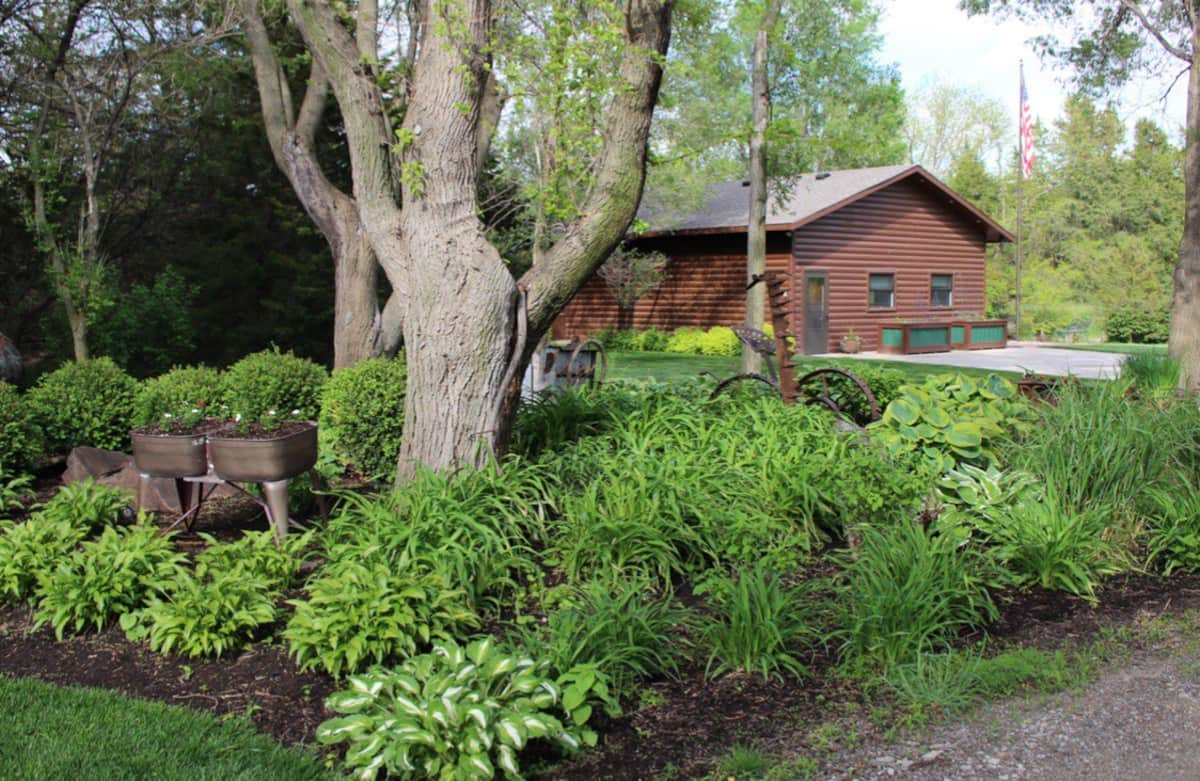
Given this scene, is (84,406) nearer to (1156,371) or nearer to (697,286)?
(1156,371)

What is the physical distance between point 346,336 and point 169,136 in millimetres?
9214

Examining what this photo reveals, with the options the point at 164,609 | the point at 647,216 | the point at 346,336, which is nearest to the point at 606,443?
the point at 164,609

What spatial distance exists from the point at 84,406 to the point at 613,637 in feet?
19.2

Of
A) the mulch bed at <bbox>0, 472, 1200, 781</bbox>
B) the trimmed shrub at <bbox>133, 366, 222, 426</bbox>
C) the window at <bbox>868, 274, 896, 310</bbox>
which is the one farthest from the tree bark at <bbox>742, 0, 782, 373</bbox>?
the window at <bbox>868, 274, 896, 310</bbox>

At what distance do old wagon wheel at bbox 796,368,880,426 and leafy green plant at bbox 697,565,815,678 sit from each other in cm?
300

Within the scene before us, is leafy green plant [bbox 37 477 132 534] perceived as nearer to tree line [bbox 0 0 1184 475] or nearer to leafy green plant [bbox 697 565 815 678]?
tree line [bbox 0 0 1184 475]

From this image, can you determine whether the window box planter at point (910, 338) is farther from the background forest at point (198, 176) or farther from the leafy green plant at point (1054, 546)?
the leafy green plant at point (1054, 546)

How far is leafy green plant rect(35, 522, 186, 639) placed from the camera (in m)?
4.22

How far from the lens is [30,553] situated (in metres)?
4.61

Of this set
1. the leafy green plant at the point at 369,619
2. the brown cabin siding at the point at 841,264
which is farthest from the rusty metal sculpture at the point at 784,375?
the brown cabin siding at the point at 841,264

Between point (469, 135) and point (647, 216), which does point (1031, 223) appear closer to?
point (647, 216)

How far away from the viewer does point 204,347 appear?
1703 centimetres

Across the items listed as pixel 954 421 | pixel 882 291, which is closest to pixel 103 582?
pixel 954 421

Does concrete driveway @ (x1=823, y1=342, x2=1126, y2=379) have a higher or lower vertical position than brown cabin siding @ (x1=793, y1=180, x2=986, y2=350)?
lower
